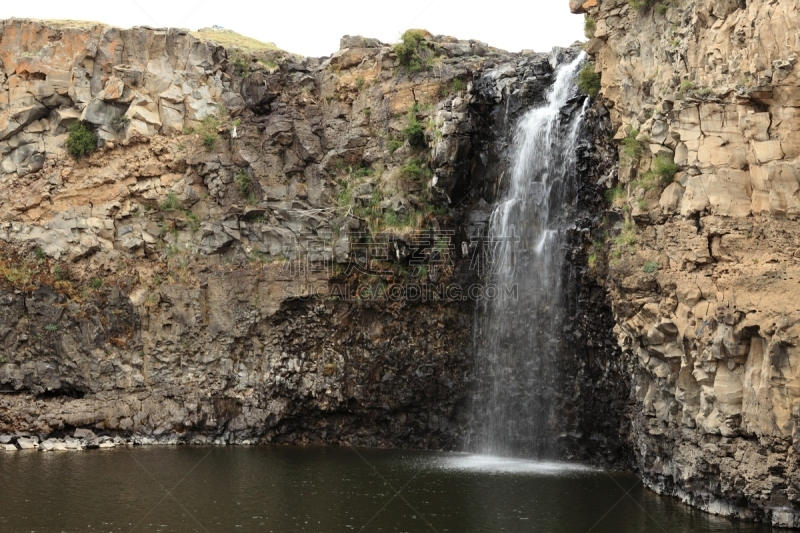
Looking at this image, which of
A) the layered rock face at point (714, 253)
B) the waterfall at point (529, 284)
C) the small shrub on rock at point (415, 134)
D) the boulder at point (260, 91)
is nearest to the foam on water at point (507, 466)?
the waterfall at point (529, 284)

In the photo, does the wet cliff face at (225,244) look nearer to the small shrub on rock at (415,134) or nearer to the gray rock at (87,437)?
the small shrub on rock at (415,134)

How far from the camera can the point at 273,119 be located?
41719 mm

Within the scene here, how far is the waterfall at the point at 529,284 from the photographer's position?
3400 cm

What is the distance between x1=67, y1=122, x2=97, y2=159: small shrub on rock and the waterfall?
17.8 meters

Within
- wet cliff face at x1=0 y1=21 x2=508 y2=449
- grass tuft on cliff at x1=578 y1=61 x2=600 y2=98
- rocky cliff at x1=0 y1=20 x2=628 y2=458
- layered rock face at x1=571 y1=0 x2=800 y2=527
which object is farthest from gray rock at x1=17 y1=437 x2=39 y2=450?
grass tuft on cliff at x1=578 y1=61 x2=600 y2=98

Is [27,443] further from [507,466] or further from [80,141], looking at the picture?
[507,466]

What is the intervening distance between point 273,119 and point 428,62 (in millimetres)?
7154

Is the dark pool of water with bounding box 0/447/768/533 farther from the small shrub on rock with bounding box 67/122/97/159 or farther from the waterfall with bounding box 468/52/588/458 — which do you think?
the small shrub on rock with bounding box 67/122/97/159

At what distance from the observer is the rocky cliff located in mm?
37719

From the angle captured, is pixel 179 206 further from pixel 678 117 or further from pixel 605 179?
pixel 678 117

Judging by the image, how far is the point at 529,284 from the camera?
34.9 metres

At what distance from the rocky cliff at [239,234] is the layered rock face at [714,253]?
9.05 meters

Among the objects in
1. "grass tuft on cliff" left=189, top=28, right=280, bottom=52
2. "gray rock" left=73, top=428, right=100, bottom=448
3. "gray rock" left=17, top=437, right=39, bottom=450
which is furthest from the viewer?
"grass tuft on cliff" left=189, top=28, right=280, bottom=52

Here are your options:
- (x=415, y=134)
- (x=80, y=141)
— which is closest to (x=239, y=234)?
(x=80, y=141)
